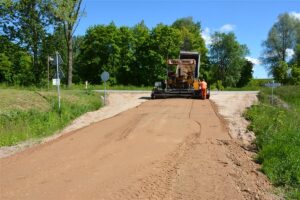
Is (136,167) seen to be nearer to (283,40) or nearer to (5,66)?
(5,66)

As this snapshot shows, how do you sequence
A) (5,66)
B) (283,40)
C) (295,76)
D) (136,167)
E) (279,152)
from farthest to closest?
(283,40) < (295,76) < (5,66) < (279,152) < (136,167)

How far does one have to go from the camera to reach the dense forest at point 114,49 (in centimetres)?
4747

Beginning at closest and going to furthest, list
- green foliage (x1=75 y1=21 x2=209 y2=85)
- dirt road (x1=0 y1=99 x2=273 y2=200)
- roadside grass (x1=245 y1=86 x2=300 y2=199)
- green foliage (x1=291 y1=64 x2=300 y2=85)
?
dirt road (x1=0 y1=99 x2=273 y2=200), roadside grass (x1=245 y1=86 x2=300 y2=199), green foliage (x1=291 y1=64 x2=300 y2=85), green foliage (x1=75 y1=21 x2=209 y2=85)

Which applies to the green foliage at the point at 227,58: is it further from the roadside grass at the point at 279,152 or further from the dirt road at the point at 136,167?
the dirt road at the point at 136,167

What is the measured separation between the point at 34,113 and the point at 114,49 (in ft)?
184

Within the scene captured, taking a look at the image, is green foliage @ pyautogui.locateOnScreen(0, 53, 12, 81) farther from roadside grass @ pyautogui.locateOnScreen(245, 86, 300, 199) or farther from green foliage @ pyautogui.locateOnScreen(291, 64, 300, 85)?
green foliage @ pyautogui.locateOnScreen(291, 64, 300, 85)

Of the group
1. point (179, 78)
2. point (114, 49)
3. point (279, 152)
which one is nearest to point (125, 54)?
point (114, 49)

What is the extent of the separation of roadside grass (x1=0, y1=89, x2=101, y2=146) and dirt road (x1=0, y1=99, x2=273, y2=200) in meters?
2.00

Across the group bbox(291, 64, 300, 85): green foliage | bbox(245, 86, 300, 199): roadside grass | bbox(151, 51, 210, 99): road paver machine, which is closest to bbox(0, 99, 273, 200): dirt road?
bbox(245, 86, 300, 199): roadside grass

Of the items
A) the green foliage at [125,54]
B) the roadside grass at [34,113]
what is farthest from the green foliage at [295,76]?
the roadside grass at [34,113]

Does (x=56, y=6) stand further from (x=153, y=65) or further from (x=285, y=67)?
(x=285, y=67)

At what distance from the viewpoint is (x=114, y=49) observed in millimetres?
76750

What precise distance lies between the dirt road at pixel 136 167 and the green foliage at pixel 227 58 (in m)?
85.1

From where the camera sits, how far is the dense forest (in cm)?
4747
